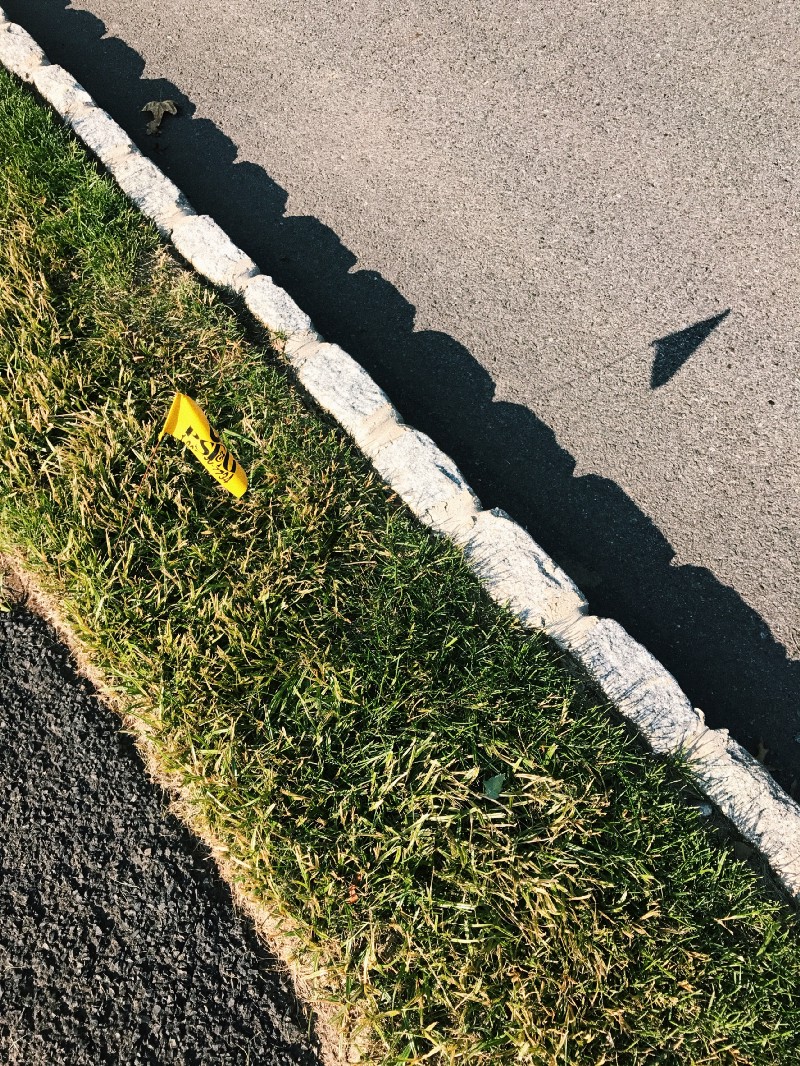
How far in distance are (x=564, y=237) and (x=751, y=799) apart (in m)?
2.74

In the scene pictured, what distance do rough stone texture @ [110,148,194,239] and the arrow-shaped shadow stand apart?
2327mm

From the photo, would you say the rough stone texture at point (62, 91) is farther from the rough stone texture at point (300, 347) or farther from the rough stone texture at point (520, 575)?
the rough stone texture at point (520, 575)

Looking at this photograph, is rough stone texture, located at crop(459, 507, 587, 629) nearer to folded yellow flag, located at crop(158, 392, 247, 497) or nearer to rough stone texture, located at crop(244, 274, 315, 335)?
folded yellow flag, located at crop(158, 392, 247, 497)

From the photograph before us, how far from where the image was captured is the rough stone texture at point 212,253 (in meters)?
3.37

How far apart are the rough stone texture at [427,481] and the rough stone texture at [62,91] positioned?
104 inches

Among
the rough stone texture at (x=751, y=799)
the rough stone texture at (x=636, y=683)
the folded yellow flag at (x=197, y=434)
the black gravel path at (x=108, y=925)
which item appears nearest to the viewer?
the black gravel path at (x=108, y=925)

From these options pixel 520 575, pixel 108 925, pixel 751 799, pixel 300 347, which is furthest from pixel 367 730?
pixel 300 347

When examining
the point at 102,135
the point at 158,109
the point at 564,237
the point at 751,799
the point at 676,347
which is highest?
the point at 564,237

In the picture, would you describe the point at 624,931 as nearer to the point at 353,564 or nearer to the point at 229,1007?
the point at 229,1007

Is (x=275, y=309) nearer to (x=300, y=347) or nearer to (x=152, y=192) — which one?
(x=300, y=347)

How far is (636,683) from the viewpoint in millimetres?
2553

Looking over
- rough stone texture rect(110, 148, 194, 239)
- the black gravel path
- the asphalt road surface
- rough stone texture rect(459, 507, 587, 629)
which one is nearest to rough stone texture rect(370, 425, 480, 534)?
rough stone texture rect(459, 507, 587, 629)

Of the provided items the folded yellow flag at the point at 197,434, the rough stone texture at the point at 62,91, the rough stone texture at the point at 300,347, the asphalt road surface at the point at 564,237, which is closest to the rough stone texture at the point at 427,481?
the asphalt road surface at the point at 564,237

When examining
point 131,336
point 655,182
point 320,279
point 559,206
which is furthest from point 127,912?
point 655,182
